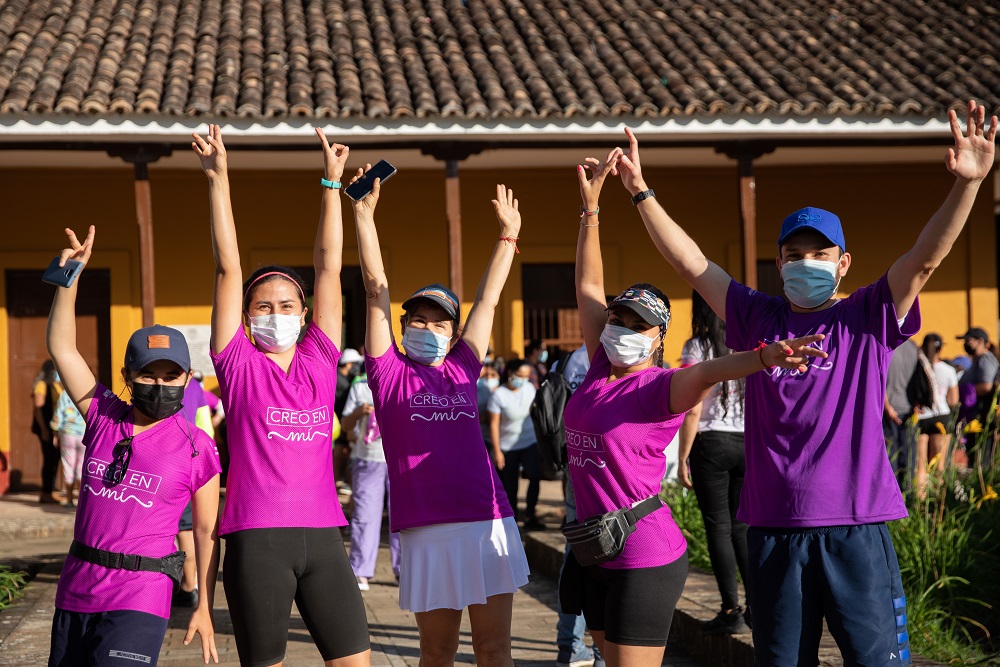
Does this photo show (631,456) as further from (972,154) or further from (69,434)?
(69,434)

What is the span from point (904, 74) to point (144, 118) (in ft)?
28.0

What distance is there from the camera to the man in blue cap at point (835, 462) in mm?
3447

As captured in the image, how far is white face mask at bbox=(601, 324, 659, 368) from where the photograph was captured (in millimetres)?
3869

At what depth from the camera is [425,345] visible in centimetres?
425

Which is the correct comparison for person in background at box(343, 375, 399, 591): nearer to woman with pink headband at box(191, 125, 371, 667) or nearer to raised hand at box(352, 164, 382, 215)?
raised hand at box(352, 164, 382, 215)

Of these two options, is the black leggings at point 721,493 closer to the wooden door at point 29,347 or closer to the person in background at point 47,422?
the person in background at point 47,422

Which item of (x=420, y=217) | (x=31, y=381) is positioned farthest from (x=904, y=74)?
(x=31, y=381)

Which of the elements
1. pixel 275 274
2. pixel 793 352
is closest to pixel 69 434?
pixel 275 274

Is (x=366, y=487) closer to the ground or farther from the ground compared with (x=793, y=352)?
closer to the ground

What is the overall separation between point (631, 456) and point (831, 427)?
0.67 meters

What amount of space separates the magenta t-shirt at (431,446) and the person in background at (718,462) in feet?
6.34

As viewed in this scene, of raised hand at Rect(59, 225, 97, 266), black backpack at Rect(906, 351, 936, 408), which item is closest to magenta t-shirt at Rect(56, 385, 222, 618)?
raised hand at Rect(59, 225, 97, 266)

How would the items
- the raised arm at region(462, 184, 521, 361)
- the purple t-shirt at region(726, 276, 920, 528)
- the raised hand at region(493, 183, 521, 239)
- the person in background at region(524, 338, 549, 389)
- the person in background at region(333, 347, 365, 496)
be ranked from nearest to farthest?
the purple t-shirt at region(726, 276, 920, 528), the raised arm at region(462, 184, 521, 361), the raised hand at region(493, 183, 521, 239), the person in background at region(333, 347, 365, 496), the person in background at region(524, 338, 549, 389)

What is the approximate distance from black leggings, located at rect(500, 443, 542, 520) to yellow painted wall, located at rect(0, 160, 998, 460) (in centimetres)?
405
